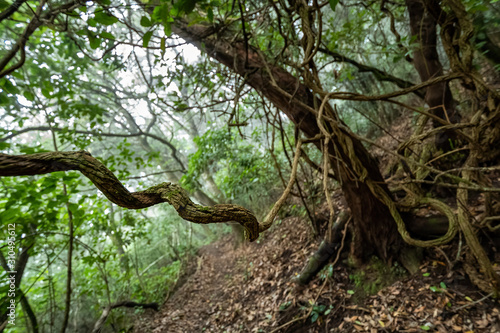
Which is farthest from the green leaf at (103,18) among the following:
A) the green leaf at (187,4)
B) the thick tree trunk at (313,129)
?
the thick tree trunk at (313,129)

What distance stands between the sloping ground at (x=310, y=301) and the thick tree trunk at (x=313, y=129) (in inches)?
16.3

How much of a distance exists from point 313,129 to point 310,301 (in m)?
2.11

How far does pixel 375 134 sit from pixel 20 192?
22.4ft

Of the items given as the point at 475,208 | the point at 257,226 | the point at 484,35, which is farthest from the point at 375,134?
the point at 257,226

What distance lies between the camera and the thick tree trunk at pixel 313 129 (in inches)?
96.8

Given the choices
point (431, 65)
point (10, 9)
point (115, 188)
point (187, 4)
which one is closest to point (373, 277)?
point (431, 65)

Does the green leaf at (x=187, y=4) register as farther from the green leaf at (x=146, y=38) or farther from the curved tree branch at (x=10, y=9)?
the curved tree branch at (x=10, y=9)

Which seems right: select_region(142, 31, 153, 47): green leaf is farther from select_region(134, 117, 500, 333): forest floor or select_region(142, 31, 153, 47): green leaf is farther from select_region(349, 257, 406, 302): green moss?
select_region(349, 257, 406, 302): green moss

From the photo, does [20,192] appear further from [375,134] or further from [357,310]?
[375,134]

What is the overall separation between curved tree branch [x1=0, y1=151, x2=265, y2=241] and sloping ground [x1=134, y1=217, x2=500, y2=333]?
189cm

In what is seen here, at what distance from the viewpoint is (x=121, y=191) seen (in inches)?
32.0

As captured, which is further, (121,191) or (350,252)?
(350,252)

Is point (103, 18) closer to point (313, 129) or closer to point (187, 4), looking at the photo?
point (187, 4)

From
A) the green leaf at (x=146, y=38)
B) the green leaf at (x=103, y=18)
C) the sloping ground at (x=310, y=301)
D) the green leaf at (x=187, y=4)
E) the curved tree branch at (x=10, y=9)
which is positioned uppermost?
the curved tree branch at (x=10, y=9)
